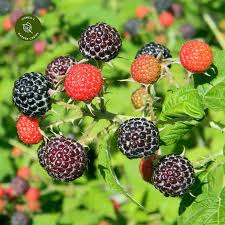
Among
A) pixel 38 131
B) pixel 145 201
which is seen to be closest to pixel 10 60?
pixel 145 201

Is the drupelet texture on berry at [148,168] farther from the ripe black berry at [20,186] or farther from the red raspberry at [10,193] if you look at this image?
the red raspberry at [10,193]

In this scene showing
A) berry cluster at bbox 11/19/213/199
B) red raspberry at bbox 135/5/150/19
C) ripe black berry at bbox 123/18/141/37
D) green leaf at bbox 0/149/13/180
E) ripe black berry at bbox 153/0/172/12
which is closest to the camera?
berry cluster at bbox 11/19/213/199

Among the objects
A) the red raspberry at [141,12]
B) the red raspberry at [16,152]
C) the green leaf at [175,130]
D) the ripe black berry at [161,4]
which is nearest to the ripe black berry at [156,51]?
the green leaf at [175,130]

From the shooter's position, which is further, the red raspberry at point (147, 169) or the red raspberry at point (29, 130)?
the red raspberry at point (147, 169)

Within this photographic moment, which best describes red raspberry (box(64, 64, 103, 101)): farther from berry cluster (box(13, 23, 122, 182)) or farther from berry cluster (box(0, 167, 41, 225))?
berry cluster (box(0, 167, 41, 225))

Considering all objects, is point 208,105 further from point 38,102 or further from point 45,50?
point 45,50


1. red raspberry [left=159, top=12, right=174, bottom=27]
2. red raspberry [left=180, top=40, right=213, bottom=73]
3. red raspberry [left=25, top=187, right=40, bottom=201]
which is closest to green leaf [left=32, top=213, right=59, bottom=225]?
red raspberry [left=25, top=187, right=40, bottom=201]
